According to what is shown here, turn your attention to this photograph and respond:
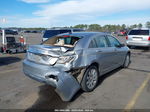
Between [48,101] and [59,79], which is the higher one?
[59,79]

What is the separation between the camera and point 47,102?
134 inches

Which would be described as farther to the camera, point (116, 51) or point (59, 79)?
point (116, 51)

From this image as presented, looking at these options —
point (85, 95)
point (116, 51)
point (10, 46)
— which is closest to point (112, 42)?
point (116, 51)

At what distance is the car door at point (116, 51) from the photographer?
202 inches

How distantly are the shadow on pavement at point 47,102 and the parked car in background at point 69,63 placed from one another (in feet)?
0.70

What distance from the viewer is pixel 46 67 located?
11.3 ft

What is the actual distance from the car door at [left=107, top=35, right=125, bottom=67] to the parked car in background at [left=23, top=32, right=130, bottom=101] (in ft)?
1.88

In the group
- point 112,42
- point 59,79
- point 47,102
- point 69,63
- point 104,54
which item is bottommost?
point 47,102

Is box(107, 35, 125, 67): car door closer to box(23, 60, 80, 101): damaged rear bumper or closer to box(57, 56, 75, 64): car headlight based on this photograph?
box(57, 56, 75, 64): car headlight

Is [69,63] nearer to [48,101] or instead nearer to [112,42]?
[48,101]

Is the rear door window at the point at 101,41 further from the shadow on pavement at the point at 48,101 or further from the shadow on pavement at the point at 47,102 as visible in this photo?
the shadow on pavement at the point at 47,102

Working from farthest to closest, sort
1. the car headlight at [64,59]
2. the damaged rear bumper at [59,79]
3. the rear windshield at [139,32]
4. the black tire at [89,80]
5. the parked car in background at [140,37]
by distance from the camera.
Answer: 1. the rear windshield at [139,32]
2. the parked car in background at [140,37]
3. the black tire at [89,80]
4. the car headlight at [64,59]
5. the damaged rear bumper at [59,79]

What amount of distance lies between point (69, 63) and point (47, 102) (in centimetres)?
109

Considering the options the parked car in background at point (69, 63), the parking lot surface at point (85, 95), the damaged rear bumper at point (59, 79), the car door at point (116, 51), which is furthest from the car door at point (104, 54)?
the damaged rear bumper at point (59, 79)
